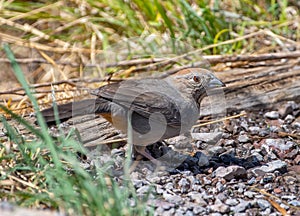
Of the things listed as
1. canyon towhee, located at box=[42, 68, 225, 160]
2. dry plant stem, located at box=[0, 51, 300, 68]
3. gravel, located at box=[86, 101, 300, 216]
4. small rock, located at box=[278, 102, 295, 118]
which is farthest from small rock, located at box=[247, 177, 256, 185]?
dry plant stem, located at box=[0, 51, 300, 68]

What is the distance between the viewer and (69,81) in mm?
5059

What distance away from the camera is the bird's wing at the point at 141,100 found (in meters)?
3.92

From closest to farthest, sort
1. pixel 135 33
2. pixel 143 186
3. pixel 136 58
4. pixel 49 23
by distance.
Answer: pixel 143 186
pixel 136 58
pixel 135 33
pixel 49 23

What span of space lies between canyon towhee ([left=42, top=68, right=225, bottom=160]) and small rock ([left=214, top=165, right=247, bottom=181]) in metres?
0.41

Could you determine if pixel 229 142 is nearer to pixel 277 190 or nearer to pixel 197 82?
pixel 197 82

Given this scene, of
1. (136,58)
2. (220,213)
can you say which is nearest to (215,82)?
(220,213)

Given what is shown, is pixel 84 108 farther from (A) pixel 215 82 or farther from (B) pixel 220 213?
(B) pixel 220 213

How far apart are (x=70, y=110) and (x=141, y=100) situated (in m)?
0.49

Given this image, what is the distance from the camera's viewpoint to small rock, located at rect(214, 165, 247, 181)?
3.71m

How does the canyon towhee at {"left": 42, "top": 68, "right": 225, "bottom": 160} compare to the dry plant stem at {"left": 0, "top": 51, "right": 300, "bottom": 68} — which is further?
the dry plant stem at {"left": 0, "top": 51, "right": 300, "bottom": 68}

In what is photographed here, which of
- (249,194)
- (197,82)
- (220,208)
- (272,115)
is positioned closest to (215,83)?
(197,82)

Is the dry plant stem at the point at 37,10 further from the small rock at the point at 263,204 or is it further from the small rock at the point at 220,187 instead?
the small rock at the point at 263,204

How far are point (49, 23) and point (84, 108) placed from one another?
9.06 ft

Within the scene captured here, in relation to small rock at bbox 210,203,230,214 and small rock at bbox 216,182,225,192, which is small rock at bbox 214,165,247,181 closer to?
small rock at bbox 216,182,225,192
